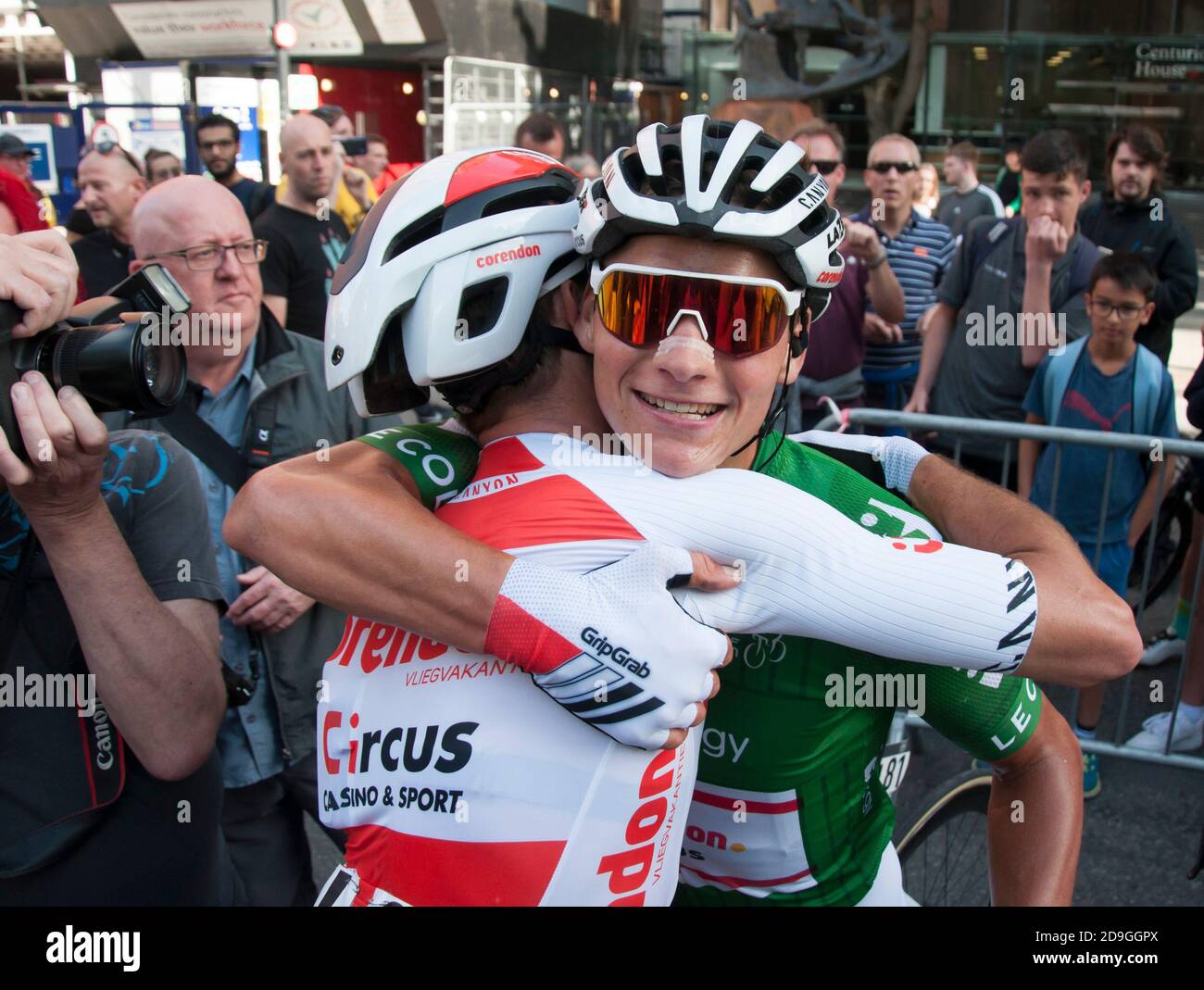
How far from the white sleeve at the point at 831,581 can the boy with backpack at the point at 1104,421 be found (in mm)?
3346

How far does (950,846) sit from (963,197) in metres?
8.02

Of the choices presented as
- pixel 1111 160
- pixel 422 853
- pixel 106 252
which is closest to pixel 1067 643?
pixel 422 853

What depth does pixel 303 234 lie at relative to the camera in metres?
6.45

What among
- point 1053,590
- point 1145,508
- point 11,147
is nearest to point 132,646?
point 1053,590

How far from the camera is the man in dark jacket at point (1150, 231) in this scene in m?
6.38

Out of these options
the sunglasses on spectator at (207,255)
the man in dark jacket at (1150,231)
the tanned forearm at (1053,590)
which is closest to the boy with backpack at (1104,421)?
the man in dark jacket at (1150,231)

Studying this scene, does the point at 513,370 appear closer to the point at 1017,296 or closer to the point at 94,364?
the point at 94,364

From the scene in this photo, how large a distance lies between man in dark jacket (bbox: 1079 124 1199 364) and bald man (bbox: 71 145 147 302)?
580 centimetres

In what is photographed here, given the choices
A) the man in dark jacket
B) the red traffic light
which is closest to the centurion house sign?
the red traffic light

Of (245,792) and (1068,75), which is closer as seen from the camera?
(245,792)

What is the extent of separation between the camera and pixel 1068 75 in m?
22.4

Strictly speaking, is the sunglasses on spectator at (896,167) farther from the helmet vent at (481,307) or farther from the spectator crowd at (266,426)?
the helmet vent at (481,307)

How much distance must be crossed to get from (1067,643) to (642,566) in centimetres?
65
